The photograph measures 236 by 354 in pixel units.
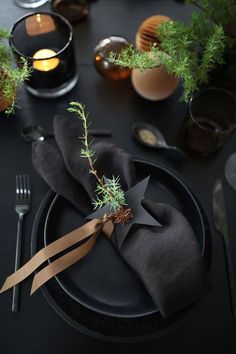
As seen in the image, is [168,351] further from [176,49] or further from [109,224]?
[176,49]

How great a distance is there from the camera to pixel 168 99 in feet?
2.36

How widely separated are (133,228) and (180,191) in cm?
12

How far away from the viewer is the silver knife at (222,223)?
1.87 feet

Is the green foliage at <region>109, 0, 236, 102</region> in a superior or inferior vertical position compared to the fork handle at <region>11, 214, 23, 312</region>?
superior

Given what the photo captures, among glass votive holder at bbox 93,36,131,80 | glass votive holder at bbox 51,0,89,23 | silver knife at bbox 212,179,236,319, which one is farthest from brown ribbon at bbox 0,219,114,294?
glass votive holder at bbox 51,0,89,23

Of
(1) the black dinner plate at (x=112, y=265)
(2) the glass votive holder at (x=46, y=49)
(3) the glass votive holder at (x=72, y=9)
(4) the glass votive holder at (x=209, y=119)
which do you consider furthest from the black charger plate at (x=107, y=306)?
(3) the glass votive holder at (x=72, y=9)

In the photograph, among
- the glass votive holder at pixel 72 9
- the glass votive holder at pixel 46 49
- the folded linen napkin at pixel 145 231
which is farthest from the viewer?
the glass votive holder at pixel 72 9

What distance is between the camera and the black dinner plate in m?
0.53

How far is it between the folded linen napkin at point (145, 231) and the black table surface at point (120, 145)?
7cm

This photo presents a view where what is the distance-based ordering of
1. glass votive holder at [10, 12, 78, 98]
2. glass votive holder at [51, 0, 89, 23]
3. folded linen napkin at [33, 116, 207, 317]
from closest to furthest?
1. folded linen napkin at [33, 116, 207, 317]
2. glass votive holder at [10, 12, 78, 98]
3. glass votive holder at [51, 0, 89, 23]

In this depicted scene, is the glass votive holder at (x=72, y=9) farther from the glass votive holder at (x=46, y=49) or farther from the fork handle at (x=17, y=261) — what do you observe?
the fork handle at (x=17, y=261)

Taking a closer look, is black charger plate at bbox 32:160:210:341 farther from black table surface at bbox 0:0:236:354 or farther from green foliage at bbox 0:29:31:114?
green foliage at bbox 0:29:31:114

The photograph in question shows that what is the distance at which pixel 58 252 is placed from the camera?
528 millimetres

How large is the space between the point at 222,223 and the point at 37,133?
351mm
